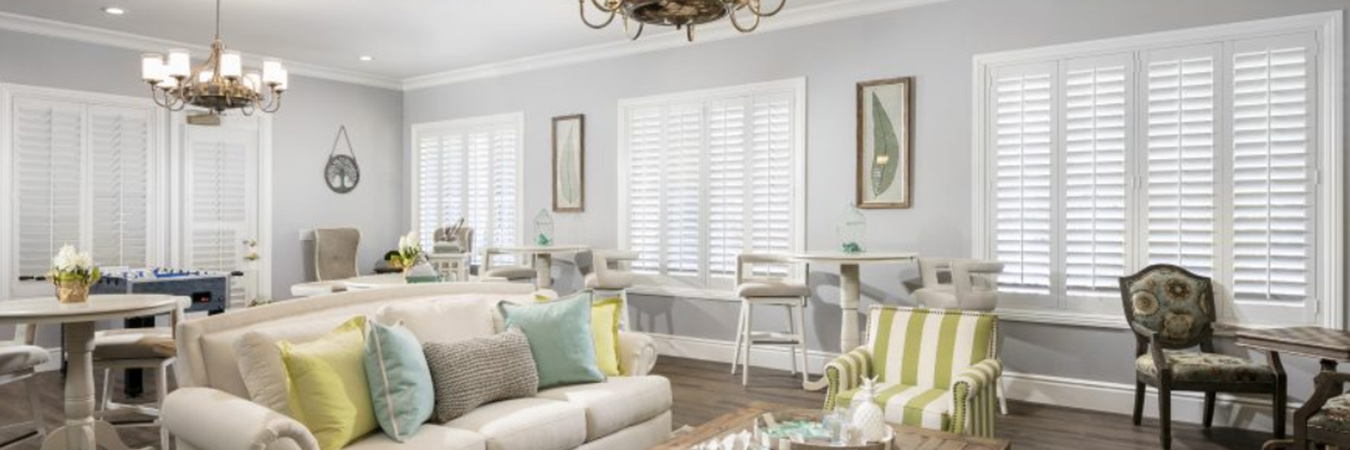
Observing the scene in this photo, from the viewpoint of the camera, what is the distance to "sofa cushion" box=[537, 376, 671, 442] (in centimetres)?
321

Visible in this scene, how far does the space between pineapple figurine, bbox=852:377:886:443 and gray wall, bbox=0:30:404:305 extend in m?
6.38

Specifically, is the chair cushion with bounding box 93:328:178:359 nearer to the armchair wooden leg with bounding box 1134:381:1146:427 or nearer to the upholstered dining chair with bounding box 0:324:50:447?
the upholstered dining chair with bounding box 0:324:50:447

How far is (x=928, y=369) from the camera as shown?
3.61 m

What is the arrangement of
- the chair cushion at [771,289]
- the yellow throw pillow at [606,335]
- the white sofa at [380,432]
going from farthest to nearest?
the chair cushion at [771,289]
the yellow throw pillow at [606,335]
the white sofa at [380,432]

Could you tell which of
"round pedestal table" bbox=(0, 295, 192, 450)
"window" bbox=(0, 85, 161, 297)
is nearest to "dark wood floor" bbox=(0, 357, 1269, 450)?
"round pedestal table" bbox=(0, 295, 192, 450)

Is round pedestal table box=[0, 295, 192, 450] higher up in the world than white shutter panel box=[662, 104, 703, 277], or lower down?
lower down

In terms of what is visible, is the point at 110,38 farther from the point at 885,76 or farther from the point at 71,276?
the point at 885,76

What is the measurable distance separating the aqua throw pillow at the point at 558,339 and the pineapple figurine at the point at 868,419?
128 cm

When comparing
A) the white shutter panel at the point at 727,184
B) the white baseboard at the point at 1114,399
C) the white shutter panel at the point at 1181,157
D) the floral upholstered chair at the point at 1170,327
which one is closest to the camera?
the floral upholstered chair at the point at 1170,327

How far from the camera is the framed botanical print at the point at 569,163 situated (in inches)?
279

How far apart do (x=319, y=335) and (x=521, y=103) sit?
485 centimetres

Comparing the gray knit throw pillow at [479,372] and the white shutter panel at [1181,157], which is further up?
the white shutter panel at [1181,157]

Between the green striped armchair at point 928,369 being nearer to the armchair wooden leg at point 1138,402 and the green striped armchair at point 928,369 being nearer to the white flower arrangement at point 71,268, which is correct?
the armchair wooden leg at point 1138,402

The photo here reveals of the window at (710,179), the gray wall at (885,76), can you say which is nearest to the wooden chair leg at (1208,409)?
the gray wall at (885,76)
